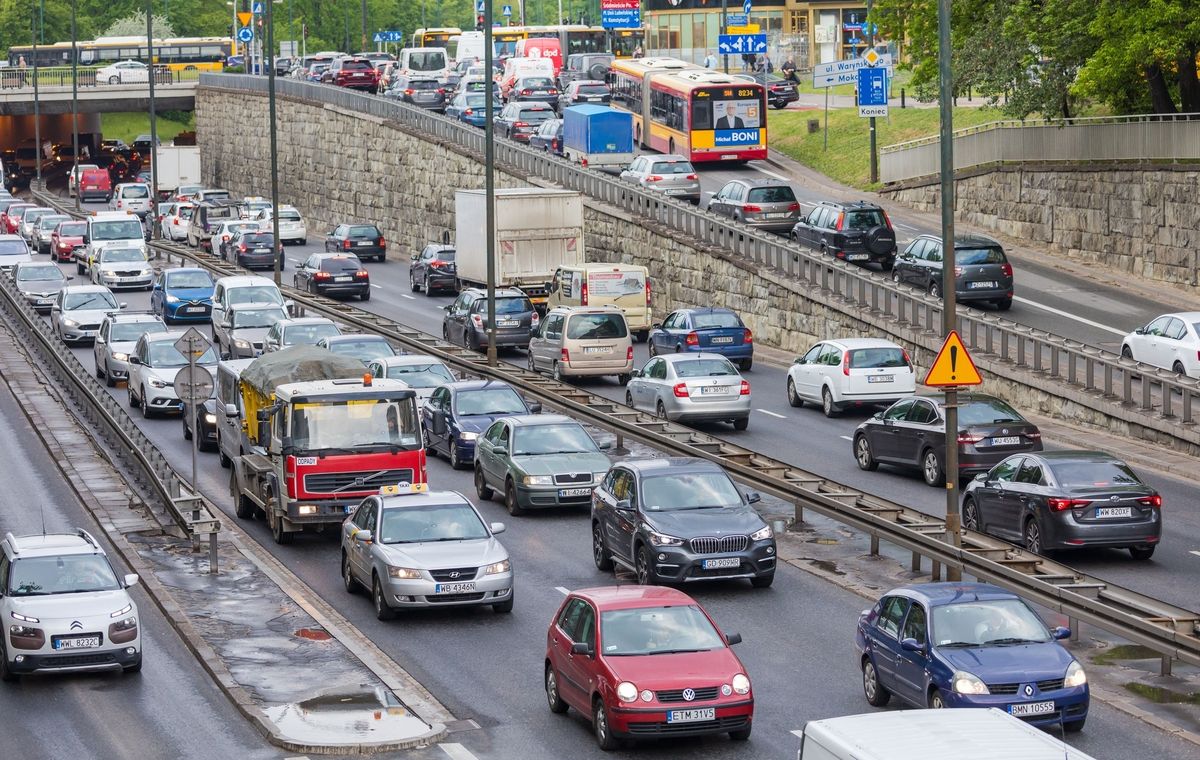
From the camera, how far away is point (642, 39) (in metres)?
123

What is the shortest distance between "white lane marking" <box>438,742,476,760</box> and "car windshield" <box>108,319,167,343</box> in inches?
1071

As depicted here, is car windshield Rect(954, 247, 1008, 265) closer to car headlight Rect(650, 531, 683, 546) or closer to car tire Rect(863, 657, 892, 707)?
car headlight Rect(650, 531, 683, 546)

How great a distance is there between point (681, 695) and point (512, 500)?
11979mm

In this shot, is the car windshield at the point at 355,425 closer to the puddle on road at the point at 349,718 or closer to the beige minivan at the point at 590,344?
the puddle on road at the point at 349,718

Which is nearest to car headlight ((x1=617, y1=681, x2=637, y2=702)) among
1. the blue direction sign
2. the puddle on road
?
the puddle on road

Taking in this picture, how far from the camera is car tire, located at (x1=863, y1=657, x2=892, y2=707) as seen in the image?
1748cm

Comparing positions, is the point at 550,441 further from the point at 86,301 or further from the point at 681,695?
the point at 86,301

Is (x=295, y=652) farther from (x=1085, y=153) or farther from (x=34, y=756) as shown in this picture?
(x=1085, y=153)

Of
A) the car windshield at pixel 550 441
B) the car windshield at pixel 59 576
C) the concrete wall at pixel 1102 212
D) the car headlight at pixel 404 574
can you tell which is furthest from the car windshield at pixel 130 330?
the concrete wall at pixel 1102 212

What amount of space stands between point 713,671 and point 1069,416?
1974cm

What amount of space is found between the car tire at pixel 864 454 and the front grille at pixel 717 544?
347 inches

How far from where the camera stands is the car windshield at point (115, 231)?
64500 millimetres

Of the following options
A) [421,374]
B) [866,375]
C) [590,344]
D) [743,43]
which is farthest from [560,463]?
[743,43]

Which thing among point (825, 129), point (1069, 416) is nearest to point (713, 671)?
point (1069, 416)
